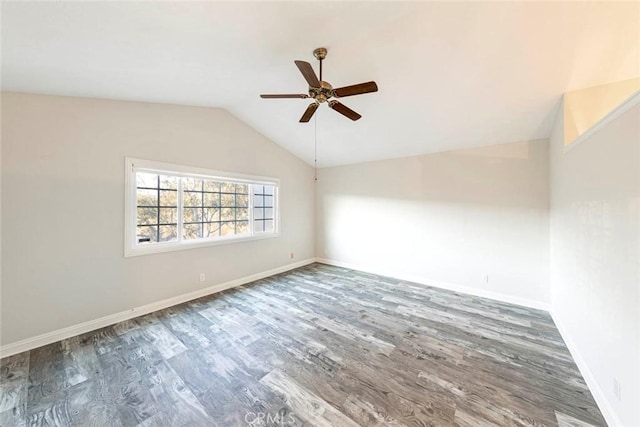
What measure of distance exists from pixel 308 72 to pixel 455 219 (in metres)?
3.51

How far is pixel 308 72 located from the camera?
77.9 inches

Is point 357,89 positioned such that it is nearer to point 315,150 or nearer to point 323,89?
point 323,89

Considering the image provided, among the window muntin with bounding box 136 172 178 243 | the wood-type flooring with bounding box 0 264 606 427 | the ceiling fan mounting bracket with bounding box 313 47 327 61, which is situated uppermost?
the ceiling fan mounting bracket with bounding box 313 47 327 61

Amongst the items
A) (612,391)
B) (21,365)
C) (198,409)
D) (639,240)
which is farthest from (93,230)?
(612,391)

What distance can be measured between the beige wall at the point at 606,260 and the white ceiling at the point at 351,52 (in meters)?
0.86

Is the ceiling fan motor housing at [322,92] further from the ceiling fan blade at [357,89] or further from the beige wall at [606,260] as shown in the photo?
the beige wall at [606,260]

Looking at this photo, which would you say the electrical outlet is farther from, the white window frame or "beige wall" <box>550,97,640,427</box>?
the white window frame

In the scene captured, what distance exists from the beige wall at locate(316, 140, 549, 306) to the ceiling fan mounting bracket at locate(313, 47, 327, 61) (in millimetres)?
2788

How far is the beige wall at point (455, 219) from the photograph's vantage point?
3.43 meters

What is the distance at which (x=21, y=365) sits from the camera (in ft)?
6.90

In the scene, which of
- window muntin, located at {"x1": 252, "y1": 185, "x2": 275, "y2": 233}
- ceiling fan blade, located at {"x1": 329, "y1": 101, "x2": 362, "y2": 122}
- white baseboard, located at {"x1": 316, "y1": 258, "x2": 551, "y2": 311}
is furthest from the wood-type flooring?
ceiling fan blade, located at {"x1": 329, "y1": 101, "x2": 362, "y2": 122}

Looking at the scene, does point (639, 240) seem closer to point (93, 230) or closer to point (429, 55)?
point (429, 55)

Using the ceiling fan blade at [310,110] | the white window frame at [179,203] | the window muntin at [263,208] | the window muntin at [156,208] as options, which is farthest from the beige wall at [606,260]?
the window muntin at [156,208]

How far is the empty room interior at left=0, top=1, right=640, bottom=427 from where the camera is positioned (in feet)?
5.41
